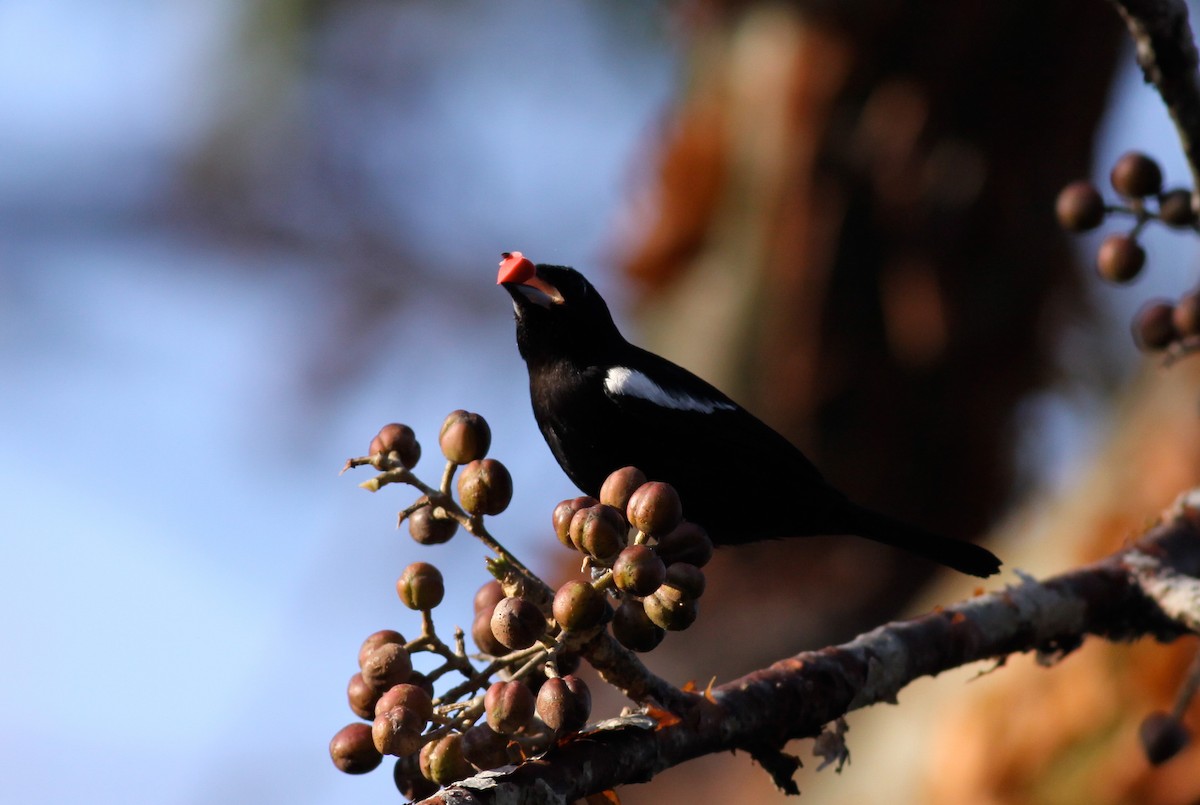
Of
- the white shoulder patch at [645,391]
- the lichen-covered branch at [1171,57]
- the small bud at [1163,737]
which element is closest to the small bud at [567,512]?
the white shoulder patch at [645,391]

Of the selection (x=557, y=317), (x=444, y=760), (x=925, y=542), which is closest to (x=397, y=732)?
(x=444, y=760)

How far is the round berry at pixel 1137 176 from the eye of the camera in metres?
2.77

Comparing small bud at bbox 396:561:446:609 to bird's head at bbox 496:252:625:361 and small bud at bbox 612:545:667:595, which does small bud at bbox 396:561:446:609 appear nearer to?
small bud at bbox 612:545:667:595

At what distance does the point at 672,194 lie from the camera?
688cm

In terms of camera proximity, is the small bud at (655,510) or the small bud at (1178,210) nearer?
the small bud at (655,510)

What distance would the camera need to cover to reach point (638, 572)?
1.64m

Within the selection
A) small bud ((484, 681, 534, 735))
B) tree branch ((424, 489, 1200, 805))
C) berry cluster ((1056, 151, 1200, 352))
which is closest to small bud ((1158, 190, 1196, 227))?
berry cluster ((1056, 151, 1200, 352))

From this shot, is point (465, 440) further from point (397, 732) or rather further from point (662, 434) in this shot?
point (662, 434)

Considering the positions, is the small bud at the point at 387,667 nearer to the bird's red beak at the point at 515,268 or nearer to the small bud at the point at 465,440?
the small bud at the point at 465,440

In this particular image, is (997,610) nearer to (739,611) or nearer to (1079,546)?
(1079,546)

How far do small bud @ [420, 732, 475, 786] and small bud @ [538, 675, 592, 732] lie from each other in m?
0.14

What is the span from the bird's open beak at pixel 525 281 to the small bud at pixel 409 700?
140 centimetres

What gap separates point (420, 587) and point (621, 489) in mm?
334

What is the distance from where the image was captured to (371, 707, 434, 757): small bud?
5.40ft
